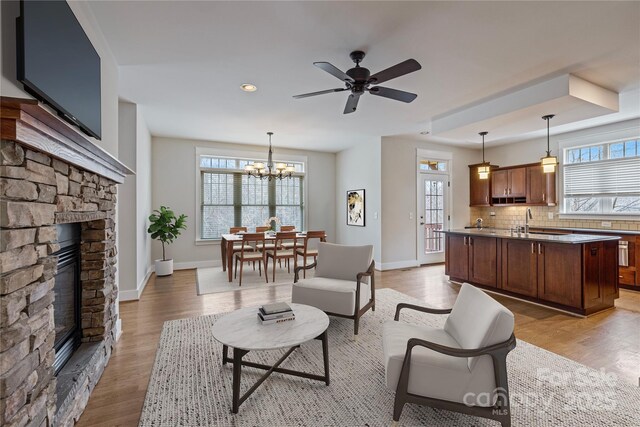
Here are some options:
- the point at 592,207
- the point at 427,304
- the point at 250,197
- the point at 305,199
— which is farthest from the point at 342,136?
the point at 592,207

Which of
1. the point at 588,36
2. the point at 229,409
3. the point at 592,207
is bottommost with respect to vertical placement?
the point at 229,409

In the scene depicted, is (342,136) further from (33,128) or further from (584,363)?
(33,128)

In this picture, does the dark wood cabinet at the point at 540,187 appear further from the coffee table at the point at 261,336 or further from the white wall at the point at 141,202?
the white wall at the point at 141,202

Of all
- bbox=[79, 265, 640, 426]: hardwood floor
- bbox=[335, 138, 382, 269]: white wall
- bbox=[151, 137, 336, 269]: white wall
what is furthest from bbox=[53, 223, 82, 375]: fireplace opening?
bbox=[335, 138, 382, 269]: white wall

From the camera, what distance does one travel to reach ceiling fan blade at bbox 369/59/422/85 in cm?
244

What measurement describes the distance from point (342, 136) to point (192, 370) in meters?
5.00

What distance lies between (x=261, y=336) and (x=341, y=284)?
4.63 ft

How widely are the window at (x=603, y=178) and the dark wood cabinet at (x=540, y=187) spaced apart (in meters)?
0.25

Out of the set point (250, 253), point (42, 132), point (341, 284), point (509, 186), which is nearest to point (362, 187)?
point (250, 253)

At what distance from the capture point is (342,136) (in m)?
6.25

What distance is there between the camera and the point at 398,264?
21.1 feet

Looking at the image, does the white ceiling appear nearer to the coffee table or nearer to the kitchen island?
the kitchen island

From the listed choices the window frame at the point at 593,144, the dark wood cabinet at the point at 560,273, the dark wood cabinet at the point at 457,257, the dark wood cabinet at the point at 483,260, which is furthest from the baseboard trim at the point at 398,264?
the window frame at the point at 593,144

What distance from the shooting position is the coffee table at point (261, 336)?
190 cm
